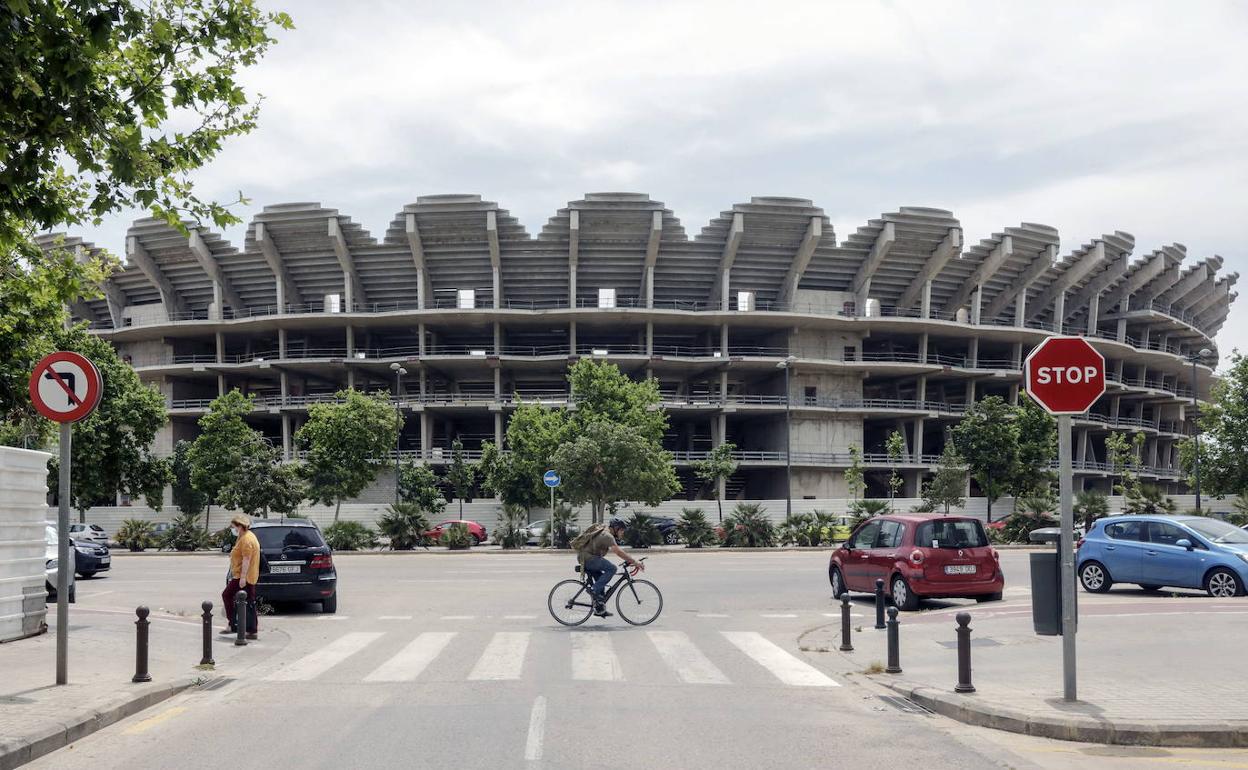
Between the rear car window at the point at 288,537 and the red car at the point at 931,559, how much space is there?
341 inches

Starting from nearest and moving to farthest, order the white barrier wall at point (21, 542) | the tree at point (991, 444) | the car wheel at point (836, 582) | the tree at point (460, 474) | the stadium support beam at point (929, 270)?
1. the white barrier wall at point (21, 542)
2. the car wheel at point (836, 582)
3. the tree at point (991, 444)
4. the tree at point (460, 474)
5. the stadium support beam at point (929, 270)

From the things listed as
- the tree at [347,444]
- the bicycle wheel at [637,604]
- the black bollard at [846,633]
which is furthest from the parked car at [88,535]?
the black bollard at [846,633]

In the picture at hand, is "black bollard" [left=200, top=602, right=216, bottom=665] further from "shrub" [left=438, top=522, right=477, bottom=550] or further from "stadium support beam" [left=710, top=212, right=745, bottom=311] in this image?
"stadium support beam" [left=710, top=212, right=745, bottom=311]

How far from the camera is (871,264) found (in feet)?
215

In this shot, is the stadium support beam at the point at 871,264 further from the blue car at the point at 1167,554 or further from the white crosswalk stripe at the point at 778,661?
the white crosswalk stripe at the point at 778,661

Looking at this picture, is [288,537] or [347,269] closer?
[288,537]

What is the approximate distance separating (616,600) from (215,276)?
5661 cm

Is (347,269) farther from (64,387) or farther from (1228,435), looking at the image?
(64,387)

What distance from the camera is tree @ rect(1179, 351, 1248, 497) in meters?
43.5

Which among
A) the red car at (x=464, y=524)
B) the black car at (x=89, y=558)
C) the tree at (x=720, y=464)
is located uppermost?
the tree at (x=720, y=464)

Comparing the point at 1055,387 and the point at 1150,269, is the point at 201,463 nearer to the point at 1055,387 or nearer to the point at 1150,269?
the point at 1055,387

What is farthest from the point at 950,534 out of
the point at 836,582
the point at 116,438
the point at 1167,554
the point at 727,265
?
the point at 727,265

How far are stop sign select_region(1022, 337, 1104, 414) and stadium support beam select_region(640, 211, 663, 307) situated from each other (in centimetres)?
5363

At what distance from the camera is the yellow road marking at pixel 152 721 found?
8.30 m
